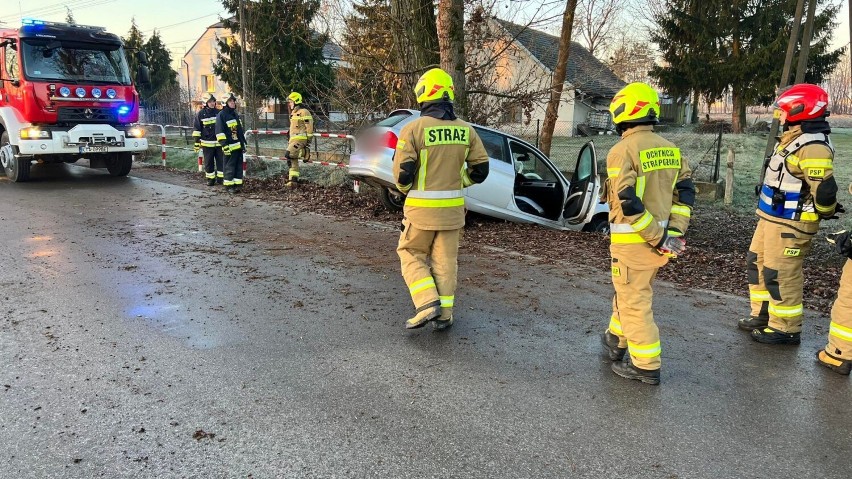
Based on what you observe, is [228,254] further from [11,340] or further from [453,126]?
[453,126]

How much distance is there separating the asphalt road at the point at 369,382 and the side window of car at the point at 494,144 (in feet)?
7.23

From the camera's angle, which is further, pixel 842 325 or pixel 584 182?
pixel 584 182

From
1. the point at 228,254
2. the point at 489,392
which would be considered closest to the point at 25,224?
the point at 228,254

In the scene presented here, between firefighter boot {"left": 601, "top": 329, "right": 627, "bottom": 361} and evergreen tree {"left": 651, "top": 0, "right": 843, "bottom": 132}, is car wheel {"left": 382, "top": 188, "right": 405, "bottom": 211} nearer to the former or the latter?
firefighter boot {"left": 601, "top": 329, "right": 627, "bottom": 361}

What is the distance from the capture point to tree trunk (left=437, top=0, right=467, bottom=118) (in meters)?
8.95

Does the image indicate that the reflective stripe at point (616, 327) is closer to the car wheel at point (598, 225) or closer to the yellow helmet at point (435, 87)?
the yellow helmet at point (435, 87)

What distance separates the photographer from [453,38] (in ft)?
29.9

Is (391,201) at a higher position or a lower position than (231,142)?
lower

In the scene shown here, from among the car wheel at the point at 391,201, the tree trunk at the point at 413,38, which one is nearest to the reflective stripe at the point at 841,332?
the car wheel at the point at 391,201

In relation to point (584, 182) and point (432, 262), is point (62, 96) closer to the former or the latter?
point (432, 262)

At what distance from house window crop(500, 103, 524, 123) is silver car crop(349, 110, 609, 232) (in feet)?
10.3

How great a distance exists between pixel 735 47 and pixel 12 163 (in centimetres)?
3060

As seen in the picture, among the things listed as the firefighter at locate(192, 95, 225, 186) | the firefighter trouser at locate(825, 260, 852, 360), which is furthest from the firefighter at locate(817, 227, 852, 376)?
the firefighter at locate(192, 95, 225, 186)

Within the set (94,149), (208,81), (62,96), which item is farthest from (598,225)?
(208,81)
